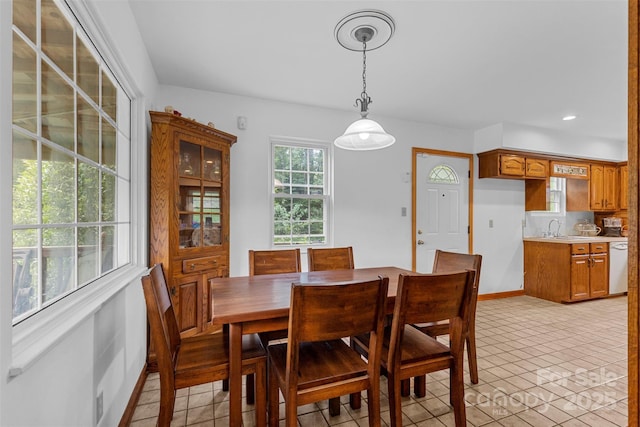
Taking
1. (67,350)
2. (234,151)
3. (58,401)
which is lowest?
(58,401)

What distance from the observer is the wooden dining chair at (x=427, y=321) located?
4.76ft

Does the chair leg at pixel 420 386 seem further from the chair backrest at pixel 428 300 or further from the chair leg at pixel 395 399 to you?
the chair backrest at pixel 428 300

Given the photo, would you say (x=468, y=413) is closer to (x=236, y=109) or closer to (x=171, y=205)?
(x=171, y=205)

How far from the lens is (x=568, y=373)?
7.72 ft

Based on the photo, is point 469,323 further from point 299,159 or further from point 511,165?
point 511,165

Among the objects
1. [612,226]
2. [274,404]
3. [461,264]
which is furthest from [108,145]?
[612,226]

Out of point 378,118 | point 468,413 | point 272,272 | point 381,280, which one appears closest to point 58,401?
point 381,280

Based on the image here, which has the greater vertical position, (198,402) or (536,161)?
(536,161)

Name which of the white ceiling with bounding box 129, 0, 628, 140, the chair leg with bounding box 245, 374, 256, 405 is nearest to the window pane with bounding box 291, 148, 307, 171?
the white ceiling with bounding box 129, 0, 628, 140

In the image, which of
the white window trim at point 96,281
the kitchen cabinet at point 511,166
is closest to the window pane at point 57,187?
the white window trim at point 96,281

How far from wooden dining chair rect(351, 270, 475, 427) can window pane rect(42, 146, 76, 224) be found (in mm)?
1448

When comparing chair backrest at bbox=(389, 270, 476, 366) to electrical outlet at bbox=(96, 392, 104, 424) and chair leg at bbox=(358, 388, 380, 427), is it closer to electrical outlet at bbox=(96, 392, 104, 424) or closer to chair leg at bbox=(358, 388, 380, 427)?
chair leg at bbox=(358, 388, 380, 427)

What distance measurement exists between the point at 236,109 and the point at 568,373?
380cm

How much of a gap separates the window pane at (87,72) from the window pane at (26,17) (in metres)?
0.35
